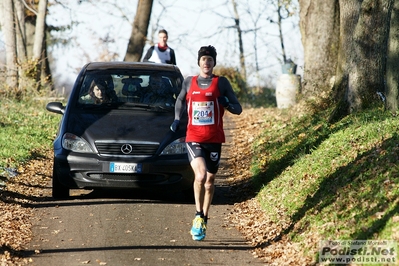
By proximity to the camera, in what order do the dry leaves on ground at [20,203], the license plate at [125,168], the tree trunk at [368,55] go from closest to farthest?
the dry leaves on ground at [20,203] → the license plate at [125,168] → the tree trunk at [368,55]

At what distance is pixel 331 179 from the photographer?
1001 cm

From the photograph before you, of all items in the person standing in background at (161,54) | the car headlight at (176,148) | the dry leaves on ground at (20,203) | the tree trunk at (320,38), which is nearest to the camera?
the dry leaves on ground at (20,203)

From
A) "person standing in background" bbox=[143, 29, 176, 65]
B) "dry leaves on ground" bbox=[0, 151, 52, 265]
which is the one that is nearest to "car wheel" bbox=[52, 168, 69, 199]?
"dry leaves on ground" bbox=[0, 151, 52, 265]

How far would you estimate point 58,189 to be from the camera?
11.6 meters

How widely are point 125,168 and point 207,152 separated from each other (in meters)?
1.99

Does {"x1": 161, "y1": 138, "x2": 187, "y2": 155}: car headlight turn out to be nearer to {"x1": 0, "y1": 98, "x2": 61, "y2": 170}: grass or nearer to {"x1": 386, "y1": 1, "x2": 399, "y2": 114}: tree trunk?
{"x1": 386, "y1": 1, "x2": 399, "y2": 114}: tree trunk

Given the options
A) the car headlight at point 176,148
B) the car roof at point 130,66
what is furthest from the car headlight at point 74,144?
the car roof at point 130,66

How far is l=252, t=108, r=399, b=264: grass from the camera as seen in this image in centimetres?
802

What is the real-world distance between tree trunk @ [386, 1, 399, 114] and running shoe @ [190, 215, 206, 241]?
4.51 metres

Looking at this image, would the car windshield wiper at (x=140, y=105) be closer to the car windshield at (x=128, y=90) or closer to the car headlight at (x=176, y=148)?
the car windshield at (x=128, y=90)

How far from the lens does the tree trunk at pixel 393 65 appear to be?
41.6ft

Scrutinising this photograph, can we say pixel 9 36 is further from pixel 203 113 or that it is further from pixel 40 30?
pixel 203 113

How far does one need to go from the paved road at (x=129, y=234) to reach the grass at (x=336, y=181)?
706 mm

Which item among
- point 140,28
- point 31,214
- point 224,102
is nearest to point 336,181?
point 224,102
